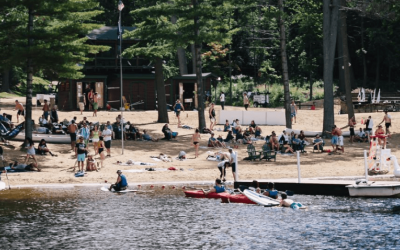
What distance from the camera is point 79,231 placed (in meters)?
26.8

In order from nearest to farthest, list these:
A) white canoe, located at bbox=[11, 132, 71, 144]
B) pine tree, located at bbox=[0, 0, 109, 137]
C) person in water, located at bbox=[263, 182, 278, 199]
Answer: person in water, located at bbox=[263, 182, 278, 199] → pine tree, located at bbox=[0, 0, 109, 137] → white canoe, located at bbox=[11, 132, 71, 144]

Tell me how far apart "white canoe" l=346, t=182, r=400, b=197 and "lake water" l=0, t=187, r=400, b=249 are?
394 millimetres

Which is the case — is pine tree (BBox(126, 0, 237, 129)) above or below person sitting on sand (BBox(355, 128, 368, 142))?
above

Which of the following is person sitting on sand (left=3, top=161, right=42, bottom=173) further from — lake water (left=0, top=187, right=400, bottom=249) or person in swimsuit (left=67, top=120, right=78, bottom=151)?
person in swimsuit (left=67, top=120, right=78, bottom=151)

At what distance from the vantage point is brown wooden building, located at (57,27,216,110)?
62.8 metres

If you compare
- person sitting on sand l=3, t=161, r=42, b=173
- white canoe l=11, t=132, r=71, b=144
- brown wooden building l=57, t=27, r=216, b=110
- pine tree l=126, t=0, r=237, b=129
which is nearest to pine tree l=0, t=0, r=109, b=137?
white canoe l=11, t=132, r=71, b=144

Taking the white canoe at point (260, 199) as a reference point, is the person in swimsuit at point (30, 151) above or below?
above

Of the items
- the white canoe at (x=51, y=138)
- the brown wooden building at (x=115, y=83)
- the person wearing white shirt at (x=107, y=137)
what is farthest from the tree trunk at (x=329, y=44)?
the white canoe at (x=51, y=138)

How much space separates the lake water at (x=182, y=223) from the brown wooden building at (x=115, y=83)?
2980cm

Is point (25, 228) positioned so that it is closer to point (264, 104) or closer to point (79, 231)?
point (79, 231)

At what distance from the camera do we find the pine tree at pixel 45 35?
40406 millimetres

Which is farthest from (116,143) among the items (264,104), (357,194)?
(264,104)

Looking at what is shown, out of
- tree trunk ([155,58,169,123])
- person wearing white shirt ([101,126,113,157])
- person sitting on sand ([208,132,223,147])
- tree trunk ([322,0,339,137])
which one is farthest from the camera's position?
tree trunk ([155,58,169,123])

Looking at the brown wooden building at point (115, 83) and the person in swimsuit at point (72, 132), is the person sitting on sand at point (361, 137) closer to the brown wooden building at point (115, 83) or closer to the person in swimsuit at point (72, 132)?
the person in swimsuit at point (72, 132)
